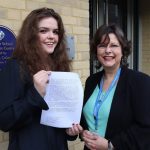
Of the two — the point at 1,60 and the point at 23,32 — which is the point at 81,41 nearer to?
the point at 1,60

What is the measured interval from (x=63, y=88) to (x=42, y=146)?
368 millimetres

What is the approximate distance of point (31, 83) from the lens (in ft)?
6.85

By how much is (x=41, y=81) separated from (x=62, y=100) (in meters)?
0.23

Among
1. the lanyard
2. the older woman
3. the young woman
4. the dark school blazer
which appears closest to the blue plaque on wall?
the young woman

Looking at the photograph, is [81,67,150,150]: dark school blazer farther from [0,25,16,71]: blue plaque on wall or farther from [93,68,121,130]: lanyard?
[0,25,16,71]: blue plaque on wall

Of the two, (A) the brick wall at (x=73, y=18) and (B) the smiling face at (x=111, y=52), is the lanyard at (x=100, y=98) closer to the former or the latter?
(B) the smiling face at (x=111, y=52)

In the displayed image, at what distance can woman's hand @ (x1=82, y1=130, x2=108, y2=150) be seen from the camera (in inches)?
96.1

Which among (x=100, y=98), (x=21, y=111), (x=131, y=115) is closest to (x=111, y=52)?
(x=100, y=98)

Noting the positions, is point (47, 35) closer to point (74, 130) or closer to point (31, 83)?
point (31, 83)

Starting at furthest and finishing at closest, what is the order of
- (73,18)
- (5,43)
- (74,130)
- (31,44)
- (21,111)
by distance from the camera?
(73,18), (5,43), (74,130), (31,44), (21,111)

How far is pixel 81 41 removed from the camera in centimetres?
386

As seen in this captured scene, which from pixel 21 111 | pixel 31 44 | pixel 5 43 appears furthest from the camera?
pixel 5 43

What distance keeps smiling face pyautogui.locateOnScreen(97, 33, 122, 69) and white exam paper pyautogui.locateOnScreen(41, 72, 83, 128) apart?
12.7 inches

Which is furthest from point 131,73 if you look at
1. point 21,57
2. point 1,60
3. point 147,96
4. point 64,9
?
point 64,9
